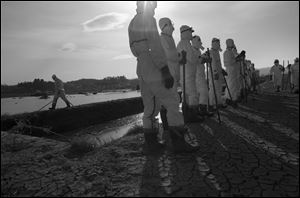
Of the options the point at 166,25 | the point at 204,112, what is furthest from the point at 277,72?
the point at 166,25

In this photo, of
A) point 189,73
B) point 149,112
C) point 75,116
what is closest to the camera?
point 149,112

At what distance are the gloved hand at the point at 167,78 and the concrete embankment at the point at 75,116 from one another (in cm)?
792

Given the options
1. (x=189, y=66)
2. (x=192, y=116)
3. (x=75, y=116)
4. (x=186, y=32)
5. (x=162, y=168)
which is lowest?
(x=75, y=116)

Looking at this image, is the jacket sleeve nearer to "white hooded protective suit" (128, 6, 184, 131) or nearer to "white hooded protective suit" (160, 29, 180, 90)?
"white hooded protective suit" (128, 6, 184, 131)

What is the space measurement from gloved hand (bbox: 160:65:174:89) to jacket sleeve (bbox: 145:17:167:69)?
3.1 inches

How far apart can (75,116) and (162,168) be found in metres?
11.4

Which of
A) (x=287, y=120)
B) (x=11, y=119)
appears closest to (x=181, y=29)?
(x=287, y=120)

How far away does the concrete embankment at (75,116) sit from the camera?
1211 centimetres

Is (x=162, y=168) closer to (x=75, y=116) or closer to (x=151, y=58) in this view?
(x=151, y=58)

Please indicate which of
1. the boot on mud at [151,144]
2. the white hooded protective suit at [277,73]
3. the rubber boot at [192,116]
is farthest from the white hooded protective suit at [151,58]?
the white hooded protective suit at [277,73]

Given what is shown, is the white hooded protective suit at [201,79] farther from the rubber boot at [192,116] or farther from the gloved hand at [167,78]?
the gloved hand at [167,78]

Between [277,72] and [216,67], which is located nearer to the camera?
[216,67]

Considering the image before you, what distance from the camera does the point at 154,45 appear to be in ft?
14.8

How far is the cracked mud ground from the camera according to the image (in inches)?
127
